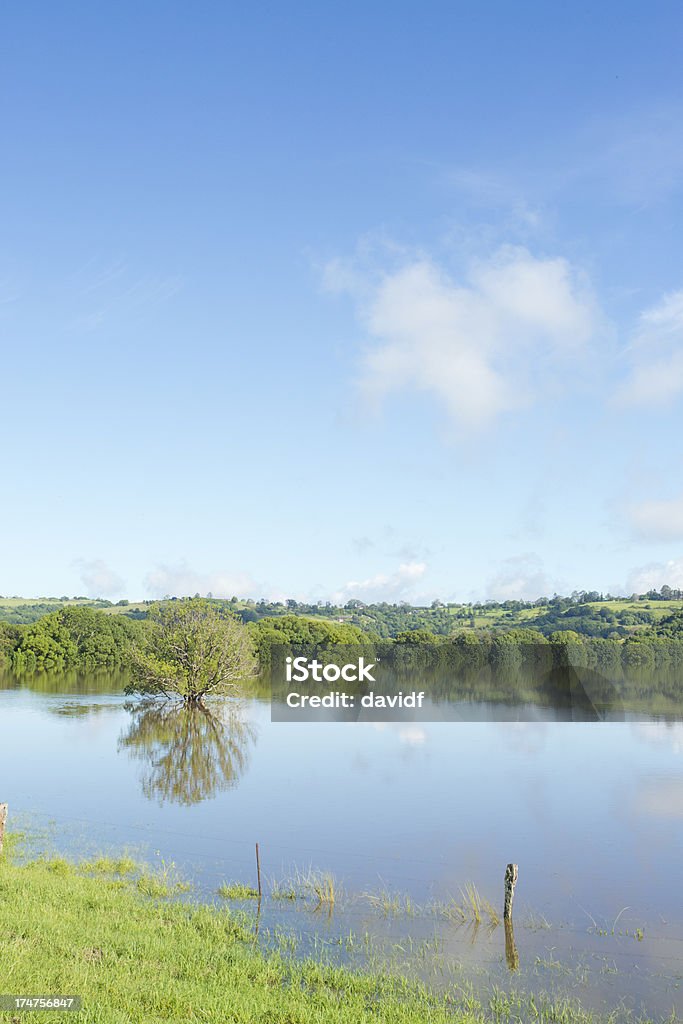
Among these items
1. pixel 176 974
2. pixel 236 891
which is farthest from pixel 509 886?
pixel 176 974

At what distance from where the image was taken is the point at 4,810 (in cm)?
1983

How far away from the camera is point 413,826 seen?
28.5 m

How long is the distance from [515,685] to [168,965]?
82.7m

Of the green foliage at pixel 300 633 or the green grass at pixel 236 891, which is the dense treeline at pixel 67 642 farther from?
the green grass at pixel 236 891

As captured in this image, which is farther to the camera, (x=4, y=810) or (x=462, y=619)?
(x=462, y=619)

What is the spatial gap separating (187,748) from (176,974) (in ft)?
108

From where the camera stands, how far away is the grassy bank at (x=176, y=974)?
1211 cm

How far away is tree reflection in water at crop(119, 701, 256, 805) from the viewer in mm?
34875

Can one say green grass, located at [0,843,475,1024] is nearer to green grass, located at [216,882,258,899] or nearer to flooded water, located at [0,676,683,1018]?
flooded water, located at [0,676,683,1018]

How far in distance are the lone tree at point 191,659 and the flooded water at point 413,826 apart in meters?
7.03

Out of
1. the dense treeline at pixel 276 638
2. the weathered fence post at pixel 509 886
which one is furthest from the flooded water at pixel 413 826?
the dense treeline at pixel 276 638

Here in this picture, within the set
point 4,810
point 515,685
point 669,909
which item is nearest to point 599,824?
point 669,909

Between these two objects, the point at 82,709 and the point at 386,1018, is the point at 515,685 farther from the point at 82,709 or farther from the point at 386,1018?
the point at 386,1018

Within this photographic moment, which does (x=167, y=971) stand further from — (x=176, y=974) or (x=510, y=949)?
(x=510, y=949)
